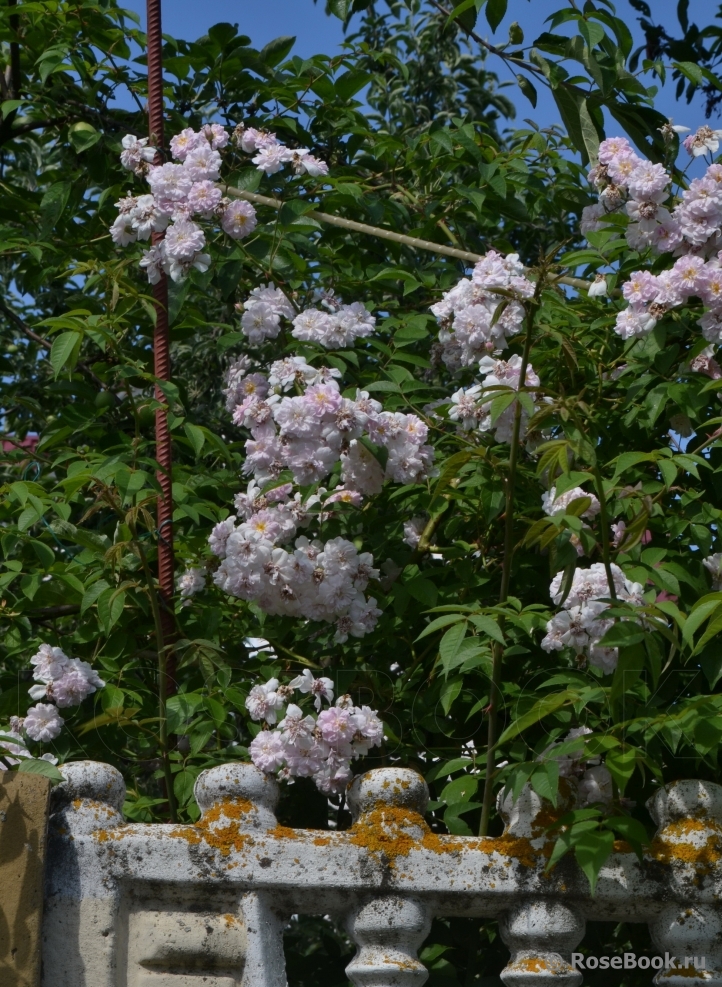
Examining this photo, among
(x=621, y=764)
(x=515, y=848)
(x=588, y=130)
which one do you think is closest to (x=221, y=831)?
(x=515, y=848)

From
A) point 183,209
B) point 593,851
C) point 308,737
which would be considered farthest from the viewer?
point 183,209

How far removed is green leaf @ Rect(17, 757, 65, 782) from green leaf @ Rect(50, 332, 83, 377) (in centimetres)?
81

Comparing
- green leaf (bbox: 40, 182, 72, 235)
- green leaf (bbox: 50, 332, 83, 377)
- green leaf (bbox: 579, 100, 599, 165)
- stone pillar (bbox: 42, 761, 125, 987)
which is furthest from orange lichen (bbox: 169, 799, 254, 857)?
green leaf (bbox: 40, 182, 72, 235)

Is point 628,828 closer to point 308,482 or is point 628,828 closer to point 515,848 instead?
A: point 515,848

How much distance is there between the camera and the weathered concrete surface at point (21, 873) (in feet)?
5.58

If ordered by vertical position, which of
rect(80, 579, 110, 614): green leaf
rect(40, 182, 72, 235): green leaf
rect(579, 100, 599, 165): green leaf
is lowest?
rect(80, 579, 110, 614): green leaf

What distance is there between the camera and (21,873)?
1730 millimetres

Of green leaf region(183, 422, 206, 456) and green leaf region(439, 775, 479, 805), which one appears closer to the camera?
green leaf region(439, 775, 479, 805)

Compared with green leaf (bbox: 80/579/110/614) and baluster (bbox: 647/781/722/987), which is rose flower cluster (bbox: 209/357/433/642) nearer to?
green leaf (bbox: 80/579/110/614)

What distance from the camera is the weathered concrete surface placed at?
170 centimetres

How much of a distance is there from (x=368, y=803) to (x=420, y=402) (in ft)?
3.47

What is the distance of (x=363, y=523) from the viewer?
2.56 meters

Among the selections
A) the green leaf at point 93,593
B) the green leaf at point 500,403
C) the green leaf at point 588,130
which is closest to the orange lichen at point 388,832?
the green leaf at point 500,403

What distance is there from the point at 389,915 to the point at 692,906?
0.47 m
